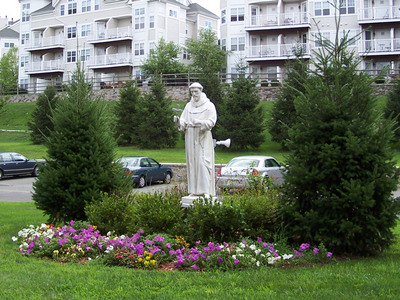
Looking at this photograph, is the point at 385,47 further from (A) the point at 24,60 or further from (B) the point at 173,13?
(A) the point at 24,60

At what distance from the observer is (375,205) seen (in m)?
Answer: 7.94

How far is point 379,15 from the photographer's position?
4488 cm

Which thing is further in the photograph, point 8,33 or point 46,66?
point 8,33

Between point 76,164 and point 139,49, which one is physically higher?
point 139,49

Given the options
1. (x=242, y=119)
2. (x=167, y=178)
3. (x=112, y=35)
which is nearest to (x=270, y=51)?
(x=112, y=35)

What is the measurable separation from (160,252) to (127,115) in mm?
29553

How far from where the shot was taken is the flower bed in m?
7.41

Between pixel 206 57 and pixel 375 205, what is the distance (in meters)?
44.1

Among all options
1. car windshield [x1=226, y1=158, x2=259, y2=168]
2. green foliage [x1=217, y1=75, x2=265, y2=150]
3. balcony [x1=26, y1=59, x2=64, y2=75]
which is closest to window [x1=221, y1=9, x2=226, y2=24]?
balcony [x1=26, y1=59, x2=64, y2=75]

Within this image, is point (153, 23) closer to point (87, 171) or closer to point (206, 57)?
point (206, 57)

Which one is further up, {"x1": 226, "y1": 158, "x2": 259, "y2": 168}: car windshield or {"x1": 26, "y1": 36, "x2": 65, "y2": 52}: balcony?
{"x1": 26, "y1": 36, "x2": 65, "y2": 52}: balcony

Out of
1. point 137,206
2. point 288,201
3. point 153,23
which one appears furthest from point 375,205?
point 153,23

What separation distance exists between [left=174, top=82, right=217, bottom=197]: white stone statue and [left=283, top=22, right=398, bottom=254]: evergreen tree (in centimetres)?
180

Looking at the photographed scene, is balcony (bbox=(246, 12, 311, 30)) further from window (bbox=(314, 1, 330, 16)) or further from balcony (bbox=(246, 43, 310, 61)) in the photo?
balcony (bbox=(246, 43, 310, 61))
